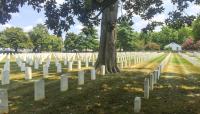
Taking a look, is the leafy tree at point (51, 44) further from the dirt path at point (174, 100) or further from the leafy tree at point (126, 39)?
the dirt path at point (174, 100)

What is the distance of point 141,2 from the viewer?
681 inches

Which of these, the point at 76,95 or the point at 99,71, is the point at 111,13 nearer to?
the point at 99,71

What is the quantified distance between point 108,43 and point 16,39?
343 feet

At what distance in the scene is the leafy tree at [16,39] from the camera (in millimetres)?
124425

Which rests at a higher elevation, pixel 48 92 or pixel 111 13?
→ pixel 111 13

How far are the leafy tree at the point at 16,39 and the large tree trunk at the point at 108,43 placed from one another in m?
97.1

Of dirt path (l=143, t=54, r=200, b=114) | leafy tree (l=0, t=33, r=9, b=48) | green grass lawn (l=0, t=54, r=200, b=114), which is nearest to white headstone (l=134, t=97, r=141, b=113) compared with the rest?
green grass lawn (l=0, t=54, r=200, b=114)

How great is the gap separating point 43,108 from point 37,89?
1.80m

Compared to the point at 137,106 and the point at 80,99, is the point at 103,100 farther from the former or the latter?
the point at 137,106

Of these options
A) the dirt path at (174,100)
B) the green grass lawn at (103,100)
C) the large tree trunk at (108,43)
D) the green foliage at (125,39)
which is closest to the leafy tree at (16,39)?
the green foliage at (125,39)

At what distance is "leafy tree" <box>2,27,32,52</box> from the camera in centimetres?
12443

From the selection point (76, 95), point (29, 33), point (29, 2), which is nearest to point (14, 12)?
point (29, 2)

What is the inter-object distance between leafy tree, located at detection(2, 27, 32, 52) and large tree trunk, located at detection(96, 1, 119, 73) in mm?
97072

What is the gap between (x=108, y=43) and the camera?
27.3 m
